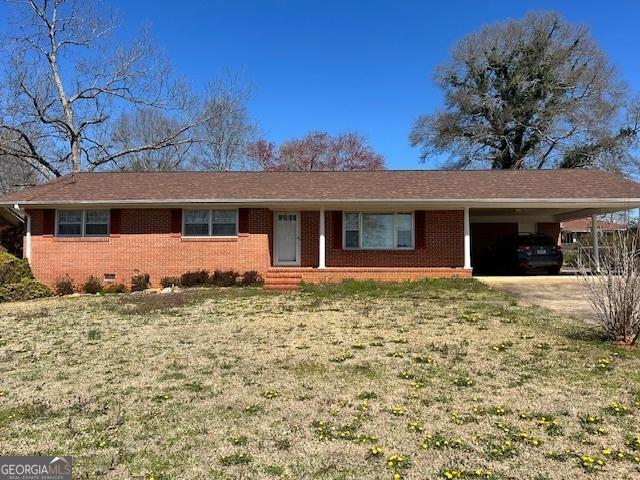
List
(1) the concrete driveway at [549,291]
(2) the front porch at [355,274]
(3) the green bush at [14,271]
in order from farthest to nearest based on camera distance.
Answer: (2) the front porch at [355,274], (3) the green bush at [14,271], (1) the concrete driveway at [549,291]

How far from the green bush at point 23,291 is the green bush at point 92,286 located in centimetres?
102

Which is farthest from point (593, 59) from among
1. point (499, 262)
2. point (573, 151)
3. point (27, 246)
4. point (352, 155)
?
point (27, 246)

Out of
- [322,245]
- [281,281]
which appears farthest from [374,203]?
[281,281]

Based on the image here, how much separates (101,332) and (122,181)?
10.6m

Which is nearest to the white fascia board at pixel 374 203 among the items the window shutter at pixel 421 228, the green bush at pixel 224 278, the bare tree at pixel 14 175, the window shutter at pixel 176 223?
the window shutter at pixel 176 223

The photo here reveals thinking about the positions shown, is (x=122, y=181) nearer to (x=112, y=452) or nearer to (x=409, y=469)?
(x=112, y=452)

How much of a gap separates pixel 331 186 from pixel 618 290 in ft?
36.7

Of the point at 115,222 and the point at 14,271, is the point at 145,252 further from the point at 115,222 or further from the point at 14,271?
the point at 14,271

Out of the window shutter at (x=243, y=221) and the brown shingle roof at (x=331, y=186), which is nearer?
the brown shingle roof at (x=331, y=186)

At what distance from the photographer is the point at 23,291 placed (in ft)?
47.9

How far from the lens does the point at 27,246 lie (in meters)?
16.2

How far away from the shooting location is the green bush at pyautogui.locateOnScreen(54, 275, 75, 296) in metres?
15.7

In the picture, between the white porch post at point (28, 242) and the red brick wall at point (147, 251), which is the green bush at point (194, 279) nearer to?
the red brick wall at point (147, 251)

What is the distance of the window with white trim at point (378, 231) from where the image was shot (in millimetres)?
16625
